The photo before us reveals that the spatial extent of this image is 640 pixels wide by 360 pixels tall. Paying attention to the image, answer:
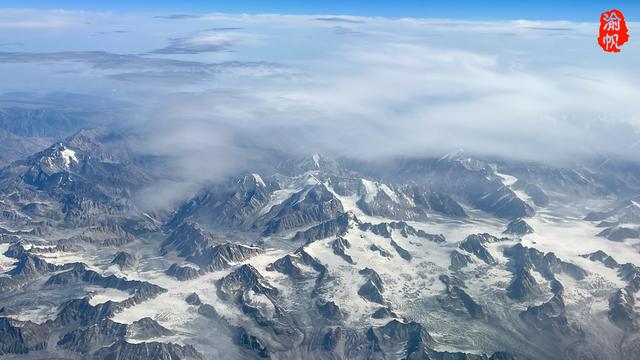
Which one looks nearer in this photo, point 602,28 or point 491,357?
point 602,28

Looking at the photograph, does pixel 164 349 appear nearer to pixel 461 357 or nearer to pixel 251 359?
pixel 251 359

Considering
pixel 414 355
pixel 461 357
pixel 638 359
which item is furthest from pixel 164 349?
pixel 638 359

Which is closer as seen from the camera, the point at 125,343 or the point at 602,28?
the point at 602,28

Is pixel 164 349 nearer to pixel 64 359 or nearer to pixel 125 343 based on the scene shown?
pixel 125 343

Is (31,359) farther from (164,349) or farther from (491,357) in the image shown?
(491,357)

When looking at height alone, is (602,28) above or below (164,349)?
above

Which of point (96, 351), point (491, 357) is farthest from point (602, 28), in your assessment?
point (96, 351)

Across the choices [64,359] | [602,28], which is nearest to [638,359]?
[602,28]

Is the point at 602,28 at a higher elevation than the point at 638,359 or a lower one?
higher
